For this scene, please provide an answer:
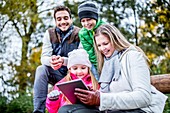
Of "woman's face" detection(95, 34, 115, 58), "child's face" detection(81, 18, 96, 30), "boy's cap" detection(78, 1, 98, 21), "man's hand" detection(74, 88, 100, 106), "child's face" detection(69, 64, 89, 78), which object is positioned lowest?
"man's hand" detection(74, 88, 100, 106)

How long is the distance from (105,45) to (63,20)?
1358mm

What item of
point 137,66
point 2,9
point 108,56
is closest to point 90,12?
point 108,56

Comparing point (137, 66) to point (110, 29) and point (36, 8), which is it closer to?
point (110, 29)

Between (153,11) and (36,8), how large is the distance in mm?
3179

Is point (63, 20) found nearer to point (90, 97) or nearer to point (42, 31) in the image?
point (90, 97)

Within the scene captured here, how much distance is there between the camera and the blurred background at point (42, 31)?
31.9ft

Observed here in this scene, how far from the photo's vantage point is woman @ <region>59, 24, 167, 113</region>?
8.39 feet

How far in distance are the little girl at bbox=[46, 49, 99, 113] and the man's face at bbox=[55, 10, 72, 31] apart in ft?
2.47

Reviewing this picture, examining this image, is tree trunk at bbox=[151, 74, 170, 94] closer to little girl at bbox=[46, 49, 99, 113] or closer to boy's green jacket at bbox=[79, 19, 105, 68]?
boy's green jacket at bbox=[79, 19, 105, 68]

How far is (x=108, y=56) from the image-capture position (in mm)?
2834

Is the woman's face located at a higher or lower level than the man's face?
lower

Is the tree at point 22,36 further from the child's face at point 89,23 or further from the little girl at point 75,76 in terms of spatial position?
the little girl at point 75,76

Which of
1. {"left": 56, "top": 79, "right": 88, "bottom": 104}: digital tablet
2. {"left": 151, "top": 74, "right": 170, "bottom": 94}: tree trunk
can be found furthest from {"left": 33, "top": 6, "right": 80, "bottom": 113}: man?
{"left": 56, "top": 79, "right": 88, "bottom": 104}: digital tablet

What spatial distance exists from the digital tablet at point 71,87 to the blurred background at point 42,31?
649 cm
